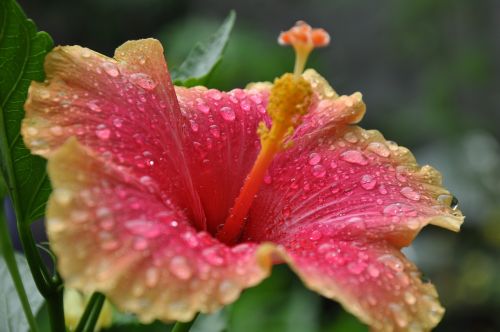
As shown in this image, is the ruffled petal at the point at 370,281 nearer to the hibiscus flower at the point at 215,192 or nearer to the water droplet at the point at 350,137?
the hibiscus flower at the point at 215,192

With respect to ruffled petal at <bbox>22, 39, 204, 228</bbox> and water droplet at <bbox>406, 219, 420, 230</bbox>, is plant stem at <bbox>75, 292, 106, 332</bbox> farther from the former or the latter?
water droplet at <bbox>406, 219, 420, 230</bbox>

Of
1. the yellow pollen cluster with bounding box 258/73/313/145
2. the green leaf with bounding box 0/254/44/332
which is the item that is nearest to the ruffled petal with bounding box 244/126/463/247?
the yellow pollen cluster with bounding box 258/73/313/145

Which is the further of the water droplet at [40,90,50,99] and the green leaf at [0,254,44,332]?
the green leaf at [0,254,44,332]

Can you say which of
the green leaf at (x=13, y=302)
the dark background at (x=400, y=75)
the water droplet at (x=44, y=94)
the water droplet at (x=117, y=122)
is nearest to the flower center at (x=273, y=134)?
the water droplet at (x=117, y=122)

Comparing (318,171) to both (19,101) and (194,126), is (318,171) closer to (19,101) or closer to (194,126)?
(194,126)

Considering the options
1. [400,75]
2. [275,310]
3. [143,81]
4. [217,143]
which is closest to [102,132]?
[143,81]

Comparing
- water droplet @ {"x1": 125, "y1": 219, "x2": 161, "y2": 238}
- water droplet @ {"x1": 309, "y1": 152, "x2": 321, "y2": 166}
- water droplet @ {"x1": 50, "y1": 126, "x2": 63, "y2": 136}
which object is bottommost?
water droplet @ {"x1": 309, "y1": 152, "x2": 321, "y2": 166}

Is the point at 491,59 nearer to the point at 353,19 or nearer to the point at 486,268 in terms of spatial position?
the point at 353,19
